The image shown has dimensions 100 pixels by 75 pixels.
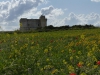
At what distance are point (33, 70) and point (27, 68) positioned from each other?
0.20 m

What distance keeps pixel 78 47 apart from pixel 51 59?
10.1 ft

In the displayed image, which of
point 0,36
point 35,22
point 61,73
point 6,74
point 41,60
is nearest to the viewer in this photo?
point 61,73

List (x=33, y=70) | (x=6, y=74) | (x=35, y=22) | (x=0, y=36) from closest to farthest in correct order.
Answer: (x=6, y=74), (x=33, y=70), (x=0, y=36), (x=35, y=22)

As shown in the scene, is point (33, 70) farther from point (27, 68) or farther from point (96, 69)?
point (96, 69)

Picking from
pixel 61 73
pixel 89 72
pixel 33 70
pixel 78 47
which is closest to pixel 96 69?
pixel 89 72

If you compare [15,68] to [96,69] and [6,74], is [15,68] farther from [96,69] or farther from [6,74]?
[96,69]

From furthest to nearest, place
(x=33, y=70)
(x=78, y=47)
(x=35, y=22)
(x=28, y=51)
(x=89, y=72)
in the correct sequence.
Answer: (x=35, y=22) → (x=78, y=47) → (x=28, y=51) → (x=33, y=70) → (x=89, y=72)

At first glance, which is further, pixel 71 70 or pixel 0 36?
pixel 0 36

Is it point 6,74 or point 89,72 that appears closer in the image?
point 89,72

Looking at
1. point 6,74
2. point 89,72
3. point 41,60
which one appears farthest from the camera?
point 41,60

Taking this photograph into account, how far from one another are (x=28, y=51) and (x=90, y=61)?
10.6ft

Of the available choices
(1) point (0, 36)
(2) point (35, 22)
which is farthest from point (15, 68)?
(2) point (35, 22)

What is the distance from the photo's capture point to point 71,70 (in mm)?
4832

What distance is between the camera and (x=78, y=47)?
1002 cm
